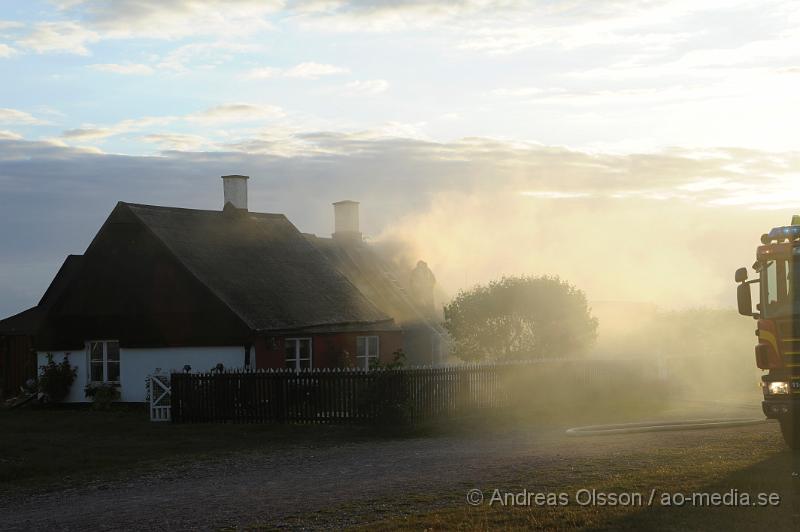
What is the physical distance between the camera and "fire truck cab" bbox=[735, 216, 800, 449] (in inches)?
744

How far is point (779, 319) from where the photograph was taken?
63.2 feet

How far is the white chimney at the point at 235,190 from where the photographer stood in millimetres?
46125

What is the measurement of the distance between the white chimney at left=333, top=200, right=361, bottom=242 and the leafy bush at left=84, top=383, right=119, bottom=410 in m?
23.1

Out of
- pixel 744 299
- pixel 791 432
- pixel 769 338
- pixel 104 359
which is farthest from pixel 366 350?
pixel 769 338

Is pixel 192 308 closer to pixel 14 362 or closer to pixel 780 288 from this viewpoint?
pixel 14 362

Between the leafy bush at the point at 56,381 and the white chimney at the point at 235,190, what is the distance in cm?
1080

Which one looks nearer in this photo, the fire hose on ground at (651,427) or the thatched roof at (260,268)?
the fire hose on ground at (651,427)

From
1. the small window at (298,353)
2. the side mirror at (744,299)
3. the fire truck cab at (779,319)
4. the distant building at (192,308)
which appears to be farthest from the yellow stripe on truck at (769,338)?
the small window at (298,353)

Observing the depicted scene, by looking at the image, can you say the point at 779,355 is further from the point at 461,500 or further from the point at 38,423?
the point at 38,423

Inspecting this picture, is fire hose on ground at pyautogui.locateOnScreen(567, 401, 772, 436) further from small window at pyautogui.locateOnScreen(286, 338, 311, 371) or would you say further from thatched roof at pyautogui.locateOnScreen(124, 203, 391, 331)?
small window at pyautogui.locateOnScreen(286, 338, 311, 371)

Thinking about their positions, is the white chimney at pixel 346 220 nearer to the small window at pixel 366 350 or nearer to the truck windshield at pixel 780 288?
the small window at pixel 366 350

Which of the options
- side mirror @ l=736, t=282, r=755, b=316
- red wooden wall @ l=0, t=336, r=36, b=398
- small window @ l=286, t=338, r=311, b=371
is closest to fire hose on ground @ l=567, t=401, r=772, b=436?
side mirror @ l=736, t=282, r=755, b=316

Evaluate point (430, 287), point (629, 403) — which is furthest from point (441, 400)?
point (430, 287)

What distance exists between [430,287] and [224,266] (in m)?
25.0
